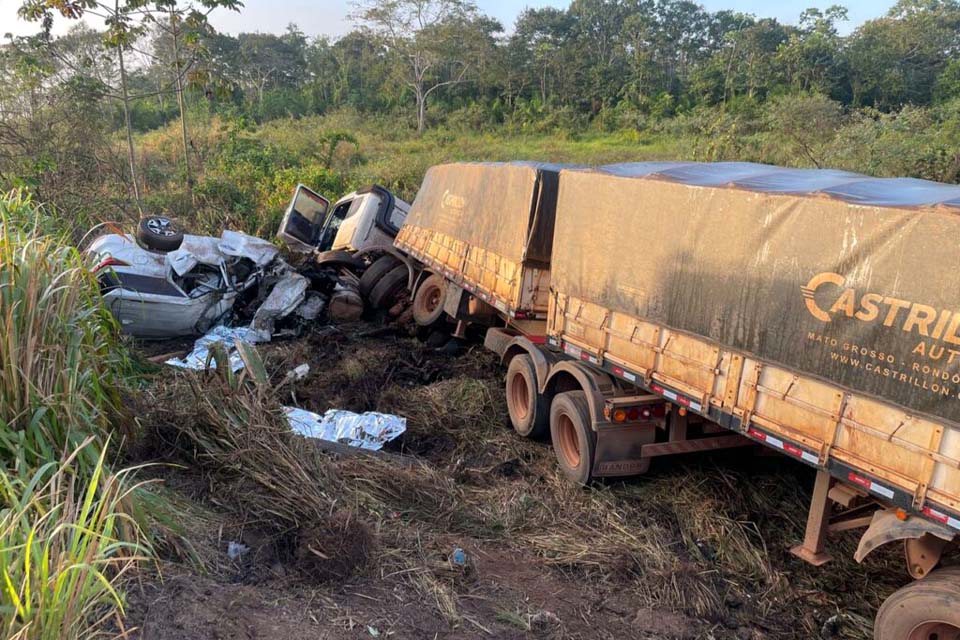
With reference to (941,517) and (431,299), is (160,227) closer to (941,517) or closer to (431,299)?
(431,299)

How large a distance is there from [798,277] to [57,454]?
422cm

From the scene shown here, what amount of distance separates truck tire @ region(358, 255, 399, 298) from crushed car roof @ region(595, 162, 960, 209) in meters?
5.80

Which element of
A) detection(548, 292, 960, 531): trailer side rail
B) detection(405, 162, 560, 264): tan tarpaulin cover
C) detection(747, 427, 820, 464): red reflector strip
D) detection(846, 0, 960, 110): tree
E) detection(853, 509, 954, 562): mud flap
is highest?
detection(846, 0, 960, 110): tree

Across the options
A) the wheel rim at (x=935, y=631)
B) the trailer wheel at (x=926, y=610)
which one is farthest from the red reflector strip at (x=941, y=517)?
the wheel rim at (x=935, y=631)

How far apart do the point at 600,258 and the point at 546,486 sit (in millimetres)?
2029

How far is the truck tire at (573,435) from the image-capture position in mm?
5980

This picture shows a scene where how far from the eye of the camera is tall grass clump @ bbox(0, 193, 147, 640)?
7.76 feet

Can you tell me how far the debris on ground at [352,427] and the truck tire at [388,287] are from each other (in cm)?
445

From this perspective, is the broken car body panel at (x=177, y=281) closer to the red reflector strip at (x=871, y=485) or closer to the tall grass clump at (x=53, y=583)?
the tall grass clump at (x=53, y=583)

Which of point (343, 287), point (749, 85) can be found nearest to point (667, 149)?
point (749, 85)

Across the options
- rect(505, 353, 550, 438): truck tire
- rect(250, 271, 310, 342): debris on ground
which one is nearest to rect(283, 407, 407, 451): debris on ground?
rect(505, 353, 550, 438): truck tire

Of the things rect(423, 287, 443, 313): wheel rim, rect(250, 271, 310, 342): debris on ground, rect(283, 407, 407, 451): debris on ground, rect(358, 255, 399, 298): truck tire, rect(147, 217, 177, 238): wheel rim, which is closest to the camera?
rect(283, 407, 407, 451): debris on ground

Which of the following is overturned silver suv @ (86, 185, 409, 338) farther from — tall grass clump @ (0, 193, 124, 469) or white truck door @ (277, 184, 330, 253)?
tall grass clump @ (0, 193, 124, 469)

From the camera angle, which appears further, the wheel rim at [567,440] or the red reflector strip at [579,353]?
the wheel rim at [567,440]
